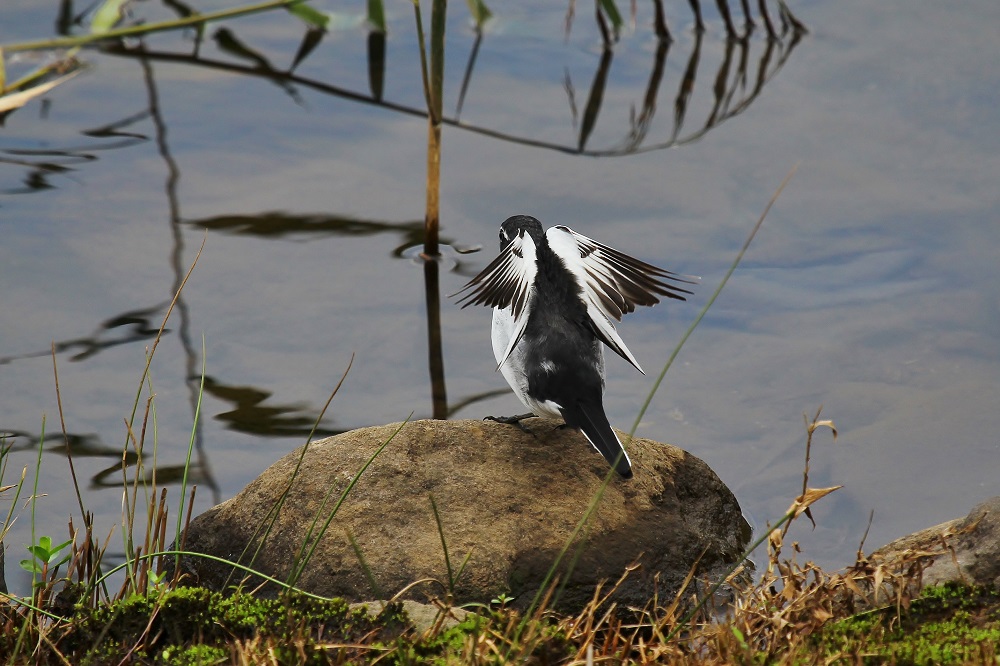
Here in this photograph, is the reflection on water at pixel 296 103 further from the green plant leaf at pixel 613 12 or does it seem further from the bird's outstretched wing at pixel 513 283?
the bird's outstretched wing at pixel 513 283

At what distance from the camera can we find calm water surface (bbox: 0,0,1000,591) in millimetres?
5750

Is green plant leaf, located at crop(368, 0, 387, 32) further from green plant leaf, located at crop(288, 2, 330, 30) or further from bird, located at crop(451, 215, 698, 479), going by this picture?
bird, located at crop(451, 215, 698, 479)

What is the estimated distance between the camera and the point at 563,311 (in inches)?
179

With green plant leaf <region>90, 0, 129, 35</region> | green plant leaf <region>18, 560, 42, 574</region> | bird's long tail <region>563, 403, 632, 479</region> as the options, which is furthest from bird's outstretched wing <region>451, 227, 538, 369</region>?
green plant leaf <region>90, 0, 129, 35</region>

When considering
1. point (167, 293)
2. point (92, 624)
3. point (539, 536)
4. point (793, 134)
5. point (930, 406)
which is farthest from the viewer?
point (793, 134)

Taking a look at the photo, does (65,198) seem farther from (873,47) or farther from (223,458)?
(873,47)

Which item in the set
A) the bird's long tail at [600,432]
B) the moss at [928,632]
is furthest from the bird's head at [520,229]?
the moss at [928,632]

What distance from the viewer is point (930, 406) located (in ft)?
19.4

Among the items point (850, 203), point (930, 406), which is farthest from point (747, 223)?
point (930, 406)

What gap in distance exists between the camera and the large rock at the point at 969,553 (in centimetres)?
387

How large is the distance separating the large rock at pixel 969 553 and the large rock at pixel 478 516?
81cm

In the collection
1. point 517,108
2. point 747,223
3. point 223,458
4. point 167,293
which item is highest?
point 517,108

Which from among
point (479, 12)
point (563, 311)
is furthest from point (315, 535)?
point (479, 12)

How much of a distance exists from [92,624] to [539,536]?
1.58 m
